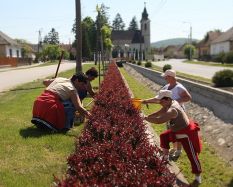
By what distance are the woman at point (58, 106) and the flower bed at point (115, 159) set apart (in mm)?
1267

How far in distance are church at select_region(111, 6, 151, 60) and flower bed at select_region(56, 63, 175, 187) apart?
132211mm

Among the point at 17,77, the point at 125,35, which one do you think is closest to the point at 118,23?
the point at 125,35

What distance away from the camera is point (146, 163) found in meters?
4.84

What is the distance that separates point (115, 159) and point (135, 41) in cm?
15642

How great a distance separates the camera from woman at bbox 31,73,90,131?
28.0 feet

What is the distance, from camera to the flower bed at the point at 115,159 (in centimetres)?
412

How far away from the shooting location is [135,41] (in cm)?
15988

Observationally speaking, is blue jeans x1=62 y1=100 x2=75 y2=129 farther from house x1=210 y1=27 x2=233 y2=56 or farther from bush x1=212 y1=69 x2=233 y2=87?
house x1=210 y1=27 x2=233 y2=56

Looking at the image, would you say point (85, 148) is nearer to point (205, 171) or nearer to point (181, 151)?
point (205, 171)

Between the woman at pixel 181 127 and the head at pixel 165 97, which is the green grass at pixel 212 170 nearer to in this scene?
the woman at pixel 181 127

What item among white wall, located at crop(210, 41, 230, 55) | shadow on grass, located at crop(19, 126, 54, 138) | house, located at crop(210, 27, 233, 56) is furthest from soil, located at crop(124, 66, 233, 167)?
white wall, located at crop(210, 41, 230, 55)

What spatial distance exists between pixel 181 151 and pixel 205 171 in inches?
39.9

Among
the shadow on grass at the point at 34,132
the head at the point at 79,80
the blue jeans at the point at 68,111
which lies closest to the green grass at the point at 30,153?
the shadow on grass at the point at 34,132

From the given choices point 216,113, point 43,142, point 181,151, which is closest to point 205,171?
point 181,151
